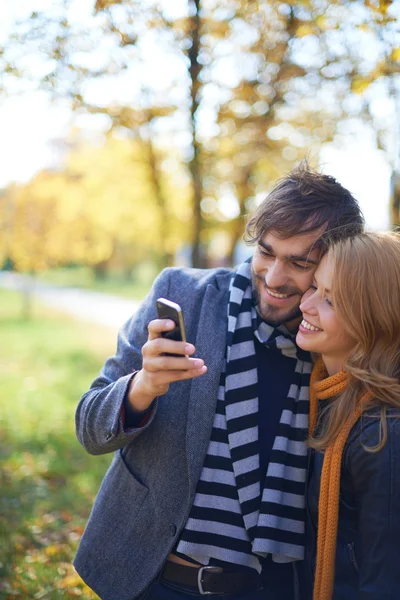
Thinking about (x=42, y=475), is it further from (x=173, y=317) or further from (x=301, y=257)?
(x=173, y=317)

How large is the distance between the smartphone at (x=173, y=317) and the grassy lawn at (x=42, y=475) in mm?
2587

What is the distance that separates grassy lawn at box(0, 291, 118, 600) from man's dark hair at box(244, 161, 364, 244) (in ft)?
8.82

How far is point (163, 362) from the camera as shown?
1916 mm

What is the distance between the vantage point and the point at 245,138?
7117 millimetres

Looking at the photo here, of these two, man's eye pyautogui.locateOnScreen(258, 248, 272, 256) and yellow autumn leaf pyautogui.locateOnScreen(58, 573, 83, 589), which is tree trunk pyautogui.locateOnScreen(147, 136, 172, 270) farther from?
man's eye pyautogui.locateOnScreen(258, 248, 272, 256)

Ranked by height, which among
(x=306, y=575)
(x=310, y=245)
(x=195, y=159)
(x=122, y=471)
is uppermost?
(x=195, y=159)

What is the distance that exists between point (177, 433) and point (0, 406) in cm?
678

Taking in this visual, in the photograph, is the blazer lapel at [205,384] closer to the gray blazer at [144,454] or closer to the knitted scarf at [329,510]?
the gray blazer at [144,454]

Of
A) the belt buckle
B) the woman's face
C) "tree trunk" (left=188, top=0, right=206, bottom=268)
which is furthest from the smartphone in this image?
"tree trunk" (left=188, top=0, right=206, bottom=268)

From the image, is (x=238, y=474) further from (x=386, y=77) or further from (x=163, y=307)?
(x=386, y=77)

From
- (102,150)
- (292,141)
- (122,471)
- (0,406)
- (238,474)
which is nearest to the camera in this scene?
(238,474)

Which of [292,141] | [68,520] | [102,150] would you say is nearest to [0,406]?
[68,520]

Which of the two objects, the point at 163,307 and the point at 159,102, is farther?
the point at 159,102

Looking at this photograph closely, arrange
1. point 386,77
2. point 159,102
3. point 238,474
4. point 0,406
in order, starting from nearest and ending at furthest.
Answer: point 238,474, point 386,77, point 159,102, point 0,406
